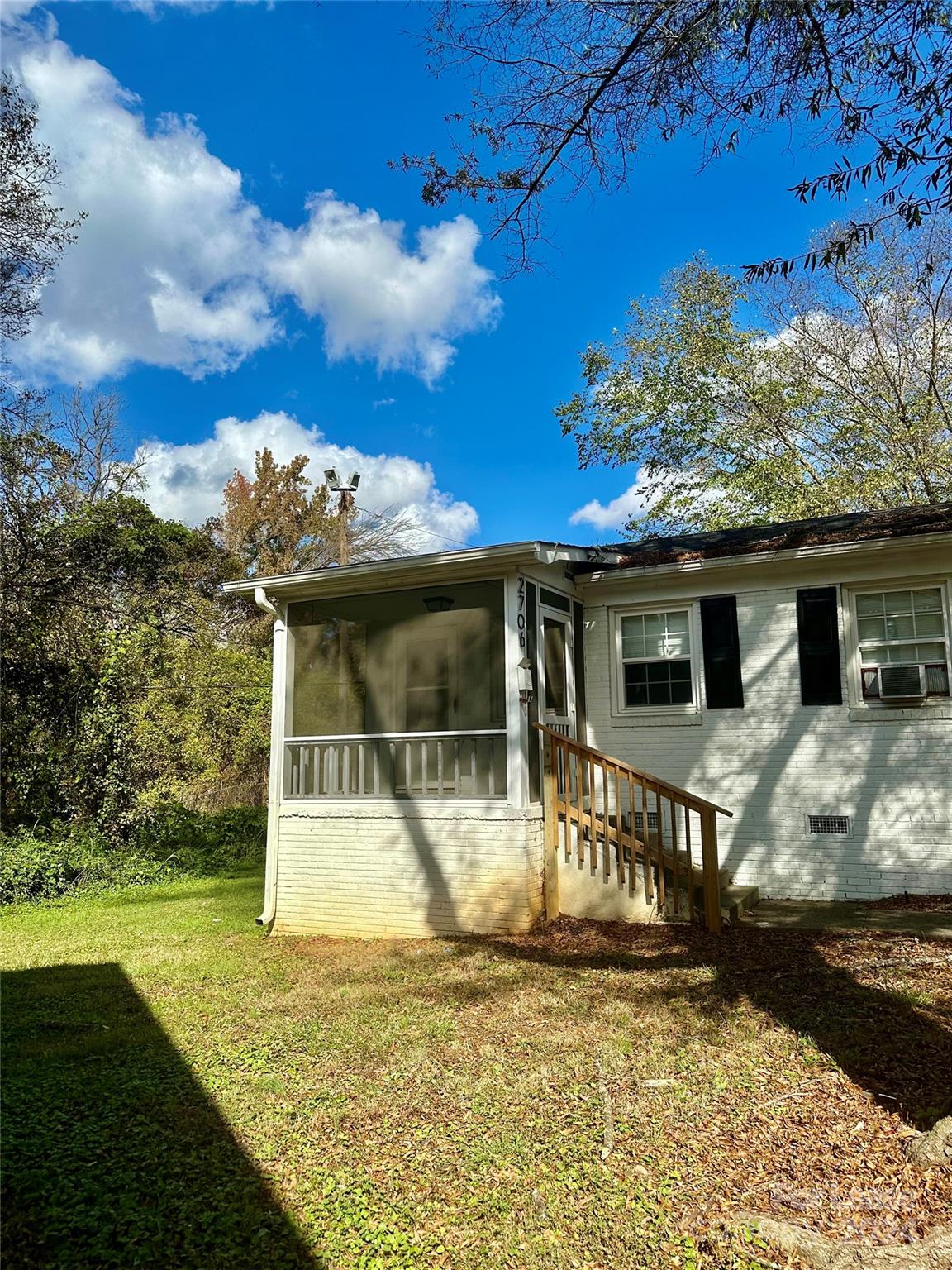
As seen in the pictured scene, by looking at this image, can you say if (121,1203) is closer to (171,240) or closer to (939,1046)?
(939,1046)

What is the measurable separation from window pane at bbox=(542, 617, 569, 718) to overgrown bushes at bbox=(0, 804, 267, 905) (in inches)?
260

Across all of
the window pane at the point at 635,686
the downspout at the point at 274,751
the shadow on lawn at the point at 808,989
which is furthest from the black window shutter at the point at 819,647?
the downspout at the point at 274,751

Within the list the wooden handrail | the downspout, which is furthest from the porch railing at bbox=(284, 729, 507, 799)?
the wooden handrail

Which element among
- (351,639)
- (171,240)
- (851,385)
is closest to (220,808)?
(351,639)

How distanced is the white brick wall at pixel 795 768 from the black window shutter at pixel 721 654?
8 centimetres

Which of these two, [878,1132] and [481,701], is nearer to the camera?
[878,1132]

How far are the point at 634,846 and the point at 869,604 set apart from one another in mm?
3525

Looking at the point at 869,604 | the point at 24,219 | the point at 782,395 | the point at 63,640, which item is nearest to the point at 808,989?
the point at 869,604

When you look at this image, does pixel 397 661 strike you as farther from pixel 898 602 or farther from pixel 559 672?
pixel 898 602

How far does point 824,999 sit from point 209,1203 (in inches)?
138

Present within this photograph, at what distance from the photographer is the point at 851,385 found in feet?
59.4

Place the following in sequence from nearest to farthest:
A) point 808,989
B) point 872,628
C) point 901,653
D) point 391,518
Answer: point 808,989
point 901,653
point 872,628
point 391,518

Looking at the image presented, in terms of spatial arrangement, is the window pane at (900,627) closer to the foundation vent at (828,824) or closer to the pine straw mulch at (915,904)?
the foundation vent at (828,824)

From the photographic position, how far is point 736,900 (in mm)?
6930
